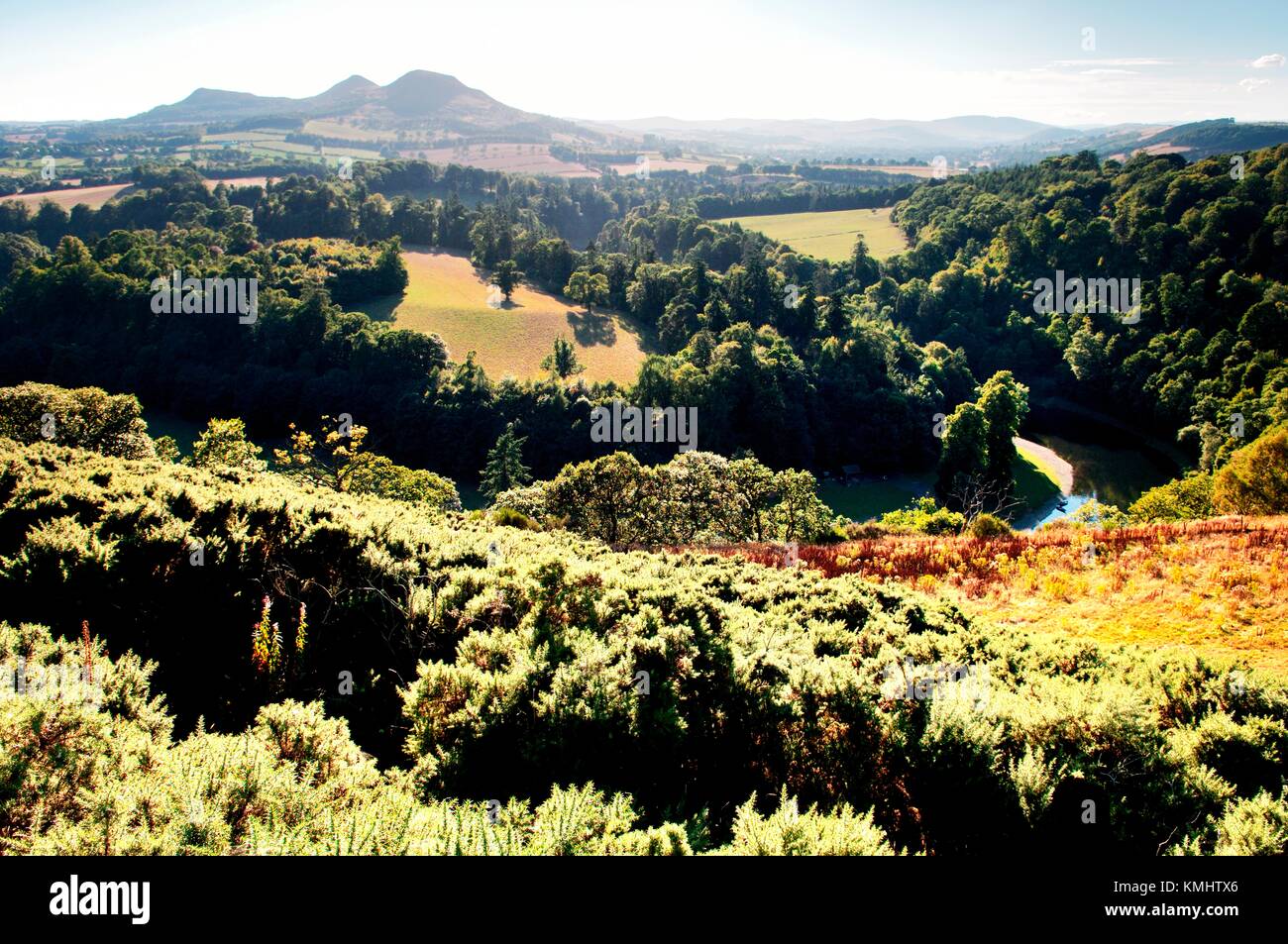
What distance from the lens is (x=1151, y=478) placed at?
6638cm

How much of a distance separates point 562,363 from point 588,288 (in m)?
23.3

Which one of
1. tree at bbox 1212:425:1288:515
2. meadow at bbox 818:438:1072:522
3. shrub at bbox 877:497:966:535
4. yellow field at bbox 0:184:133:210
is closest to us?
tree at bbox 1212:425:1288:515

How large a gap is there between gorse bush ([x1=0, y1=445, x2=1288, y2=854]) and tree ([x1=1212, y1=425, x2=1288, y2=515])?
90.8ft

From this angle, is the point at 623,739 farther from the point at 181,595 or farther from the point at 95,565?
the point at 95,565

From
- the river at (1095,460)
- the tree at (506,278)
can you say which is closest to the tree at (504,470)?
the tree at (506,278)

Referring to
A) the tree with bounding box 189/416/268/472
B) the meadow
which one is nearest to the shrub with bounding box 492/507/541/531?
the tree with bounding box 189/416/268/472

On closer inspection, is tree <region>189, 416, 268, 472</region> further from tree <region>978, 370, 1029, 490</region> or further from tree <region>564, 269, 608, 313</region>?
tree <region>978, 370, 1029, 490</region>

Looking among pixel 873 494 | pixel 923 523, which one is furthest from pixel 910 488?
pixel 923 523

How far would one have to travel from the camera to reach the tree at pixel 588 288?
9400 centimetres

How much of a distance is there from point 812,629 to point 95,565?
617 inches

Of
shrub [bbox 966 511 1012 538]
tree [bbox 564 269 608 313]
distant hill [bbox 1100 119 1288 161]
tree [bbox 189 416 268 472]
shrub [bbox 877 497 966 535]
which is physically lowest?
shrub [bbox 877 497 966 535]

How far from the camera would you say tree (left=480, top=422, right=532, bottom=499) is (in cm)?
5781

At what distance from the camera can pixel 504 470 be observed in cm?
5834
